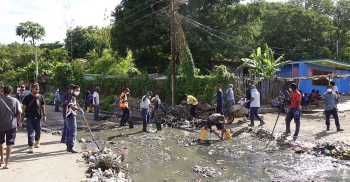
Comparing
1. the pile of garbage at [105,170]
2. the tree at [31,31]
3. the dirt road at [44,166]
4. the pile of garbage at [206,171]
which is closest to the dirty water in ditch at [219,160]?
the pile of garbage at [206,171]

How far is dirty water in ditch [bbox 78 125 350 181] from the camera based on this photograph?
7.02m

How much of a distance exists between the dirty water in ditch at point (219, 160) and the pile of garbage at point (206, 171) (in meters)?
0.07

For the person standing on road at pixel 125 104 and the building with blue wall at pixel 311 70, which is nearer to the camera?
the person standing on road at pixel 125 104

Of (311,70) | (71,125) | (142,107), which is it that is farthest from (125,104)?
(311,70)

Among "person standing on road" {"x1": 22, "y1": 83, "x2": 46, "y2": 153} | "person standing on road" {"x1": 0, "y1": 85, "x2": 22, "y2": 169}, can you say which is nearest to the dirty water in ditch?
"person standing on road" {"x1": 22, "y1": 83, "x2": 46, "y2": 153}

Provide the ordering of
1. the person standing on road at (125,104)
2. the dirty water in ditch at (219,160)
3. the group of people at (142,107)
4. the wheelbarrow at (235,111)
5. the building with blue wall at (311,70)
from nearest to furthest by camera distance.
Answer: the dirty water in ditch at (219,160) < the group of people at (142,107) < the person standing on road at (125,104) < the wheelbarrow at (235,111) < the building with blue wall at (311,70)

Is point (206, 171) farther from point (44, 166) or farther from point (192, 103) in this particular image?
point (192, 103)

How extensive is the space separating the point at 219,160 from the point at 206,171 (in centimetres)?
123

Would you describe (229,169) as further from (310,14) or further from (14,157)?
(310,14)

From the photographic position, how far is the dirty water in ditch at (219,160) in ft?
23.0

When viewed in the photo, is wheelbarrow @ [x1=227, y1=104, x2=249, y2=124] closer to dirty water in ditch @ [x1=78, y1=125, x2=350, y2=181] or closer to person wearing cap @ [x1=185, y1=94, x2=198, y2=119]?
person wearing cap @ [x1=185, y1=94, x2=198, y2=119]

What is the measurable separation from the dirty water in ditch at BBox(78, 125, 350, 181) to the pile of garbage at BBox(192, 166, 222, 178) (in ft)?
0.23

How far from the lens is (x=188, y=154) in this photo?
9117 millimetres

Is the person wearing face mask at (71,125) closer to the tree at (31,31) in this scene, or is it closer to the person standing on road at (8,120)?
the person standing on road at (8,120)
